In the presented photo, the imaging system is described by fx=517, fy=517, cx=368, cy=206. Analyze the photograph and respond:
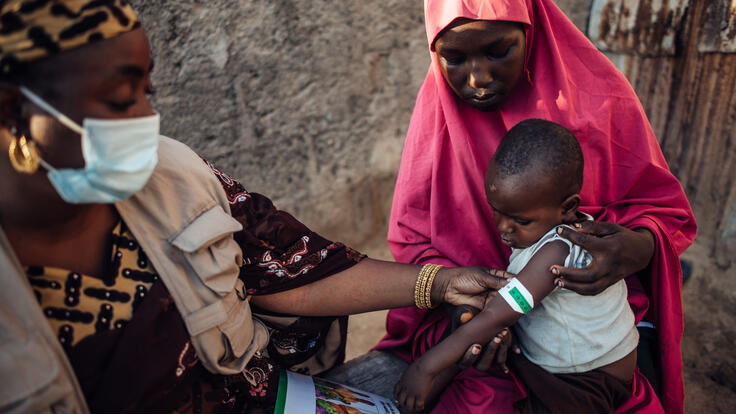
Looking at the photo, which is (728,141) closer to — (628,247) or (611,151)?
(611,151)

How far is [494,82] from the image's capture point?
5.86 feet

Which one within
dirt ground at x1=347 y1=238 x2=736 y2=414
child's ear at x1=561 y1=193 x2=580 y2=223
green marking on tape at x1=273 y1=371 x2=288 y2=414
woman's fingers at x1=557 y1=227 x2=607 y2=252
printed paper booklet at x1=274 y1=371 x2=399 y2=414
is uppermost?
child's ear at x1=561 y1=193 x2=580 y2=223

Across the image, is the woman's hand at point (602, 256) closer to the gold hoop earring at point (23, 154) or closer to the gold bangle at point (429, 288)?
the gold bangle at point (429, 288)

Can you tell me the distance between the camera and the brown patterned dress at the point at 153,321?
4.09 feet

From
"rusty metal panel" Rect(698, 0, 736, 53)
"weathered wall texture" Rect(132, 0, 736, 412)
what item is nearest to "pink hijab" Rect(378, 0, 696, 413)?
"weathered wall texture" Rect(132, 0, 736, 412)

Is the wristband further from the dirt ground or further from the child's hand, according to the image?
the dirt ground

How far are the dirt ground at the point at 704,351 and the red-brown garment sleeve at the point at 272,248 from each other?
2.27 m

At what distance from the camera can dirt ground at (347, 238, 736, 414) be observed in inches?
112

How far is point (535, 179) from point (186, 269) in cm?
103

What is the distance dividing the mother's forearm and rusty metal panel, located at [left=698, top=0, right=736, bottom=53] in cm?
261

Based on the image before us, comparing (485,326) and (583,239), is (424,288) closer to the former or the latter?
(485,326)

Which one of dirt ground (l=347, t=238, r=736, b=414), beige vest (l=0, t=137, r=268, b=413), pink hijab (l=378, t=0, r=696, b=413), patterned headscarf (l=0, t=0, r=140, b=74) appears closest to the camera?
patterned headscarf (l=0, t=0, r=140, b=74)

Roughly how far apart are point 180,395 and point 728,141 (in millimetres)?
3506

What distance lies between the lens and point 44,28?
1051 mm
